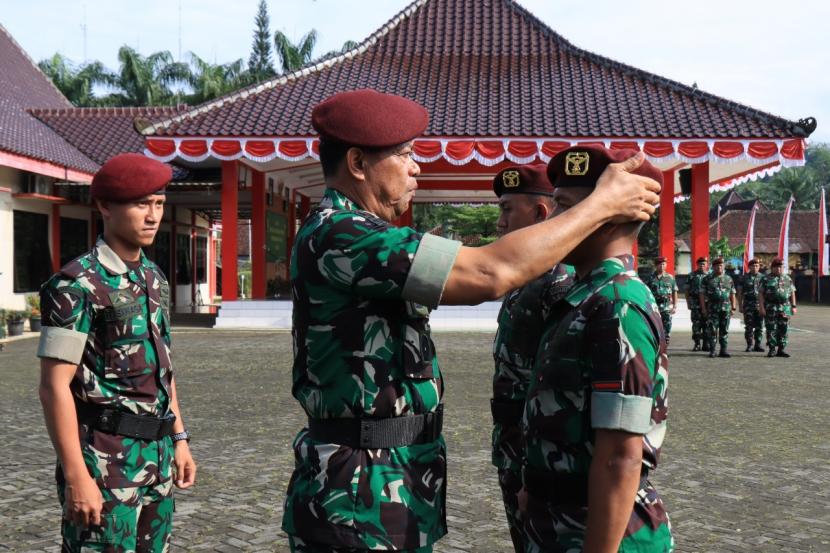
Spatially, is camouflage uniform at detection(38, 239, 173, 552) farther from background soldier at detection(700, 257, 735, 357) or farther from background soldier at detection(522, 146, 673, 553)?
background soldier at detection(700, 257, 735, 357)

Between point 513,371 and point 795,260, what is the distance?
180 feet

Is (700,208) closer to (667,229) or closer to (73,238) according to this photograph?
(667,229)

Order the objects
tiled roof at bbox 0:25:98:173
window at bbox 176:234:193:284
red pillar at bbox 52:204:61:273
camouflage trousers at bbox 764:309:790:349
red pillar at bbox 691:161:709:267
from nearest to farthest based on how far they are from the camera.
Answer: camouflage trousers at bbox 764:309:790:349, red pillar at bbox 691:161:709:267, tiled roof at bbox 0:25:98:173, red pillar at bbox 52:204:61:273, window at bbox 176:234:193:284

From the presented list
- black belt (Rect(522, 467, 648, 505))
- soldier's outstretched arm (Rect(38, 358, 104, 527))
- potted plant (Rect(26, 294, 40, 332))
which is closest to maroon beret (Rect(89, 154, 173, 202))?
soldier's outstretched arm (Rect(38, 358, 104, 527))

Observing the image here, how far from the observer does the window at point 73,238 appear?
1823 centimetres

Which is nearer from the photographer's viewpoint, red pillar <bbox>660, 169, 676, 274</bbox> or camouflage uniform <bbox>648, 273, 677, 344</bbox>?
camouflage uniform <bbox>648, 273, 677, 344</bbox>

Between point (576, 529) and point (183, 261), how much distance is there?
76.9ft

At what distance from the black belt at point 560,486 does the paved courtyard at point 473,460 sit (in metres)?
2.14

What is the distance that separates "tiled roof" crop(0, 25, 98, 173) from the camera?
17031 millimetres

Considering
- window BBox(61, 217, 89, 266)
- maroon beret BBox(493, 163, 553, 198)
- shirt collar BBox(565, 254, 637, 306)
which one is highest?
window BBox(61, 217, 89, 266)

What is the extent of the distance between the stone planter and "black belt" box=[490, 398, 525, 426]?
14260 mm

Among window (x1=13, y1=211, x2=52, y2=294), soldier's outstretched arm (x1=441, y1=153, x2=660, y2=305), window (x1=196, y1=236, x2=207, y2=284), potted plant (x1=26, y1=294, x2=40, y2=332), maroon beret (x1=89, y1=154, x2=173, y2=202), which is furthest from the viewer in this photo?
window (x1=196, y1=236, x2=207, y2=284)

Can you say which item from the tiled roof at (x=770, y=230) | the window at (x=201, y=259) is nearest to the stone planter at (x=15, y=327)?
the window at (x=201, y=259)

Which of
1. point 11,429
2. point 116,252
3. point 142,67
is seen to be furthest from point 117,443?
point 142,67
